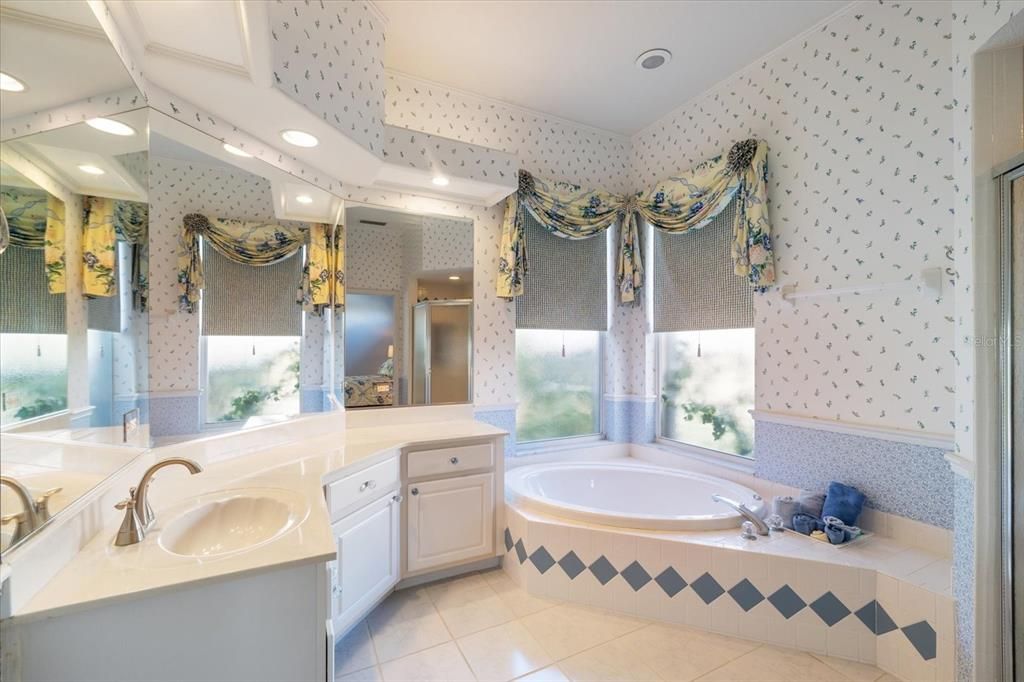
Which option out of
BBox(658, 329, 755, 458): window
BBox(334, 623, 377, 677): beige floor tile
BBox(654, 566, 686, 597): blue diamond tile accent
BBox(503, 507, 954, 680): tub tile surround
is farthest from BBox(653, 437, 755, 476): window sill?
BBox(334, 623, 377, 677): beige floor tile

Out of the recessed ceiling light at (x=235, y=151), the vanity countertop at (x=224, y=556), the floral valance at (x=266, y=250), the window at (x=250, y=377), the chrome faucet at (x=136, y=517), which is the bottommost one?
the vanity countertop at (x=224, y=556)

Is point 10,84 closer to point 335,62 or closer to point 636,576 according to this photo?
point 335,62

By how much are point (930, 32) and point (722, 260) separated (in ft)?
4.28

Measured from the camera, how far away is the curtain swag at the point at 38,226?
776 mm

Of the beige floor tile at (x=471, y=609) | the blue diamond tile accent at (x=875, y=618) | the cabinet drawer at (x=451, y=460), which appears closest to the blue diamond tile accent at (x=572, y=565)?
the beige floor tile at (x=471, y=609)

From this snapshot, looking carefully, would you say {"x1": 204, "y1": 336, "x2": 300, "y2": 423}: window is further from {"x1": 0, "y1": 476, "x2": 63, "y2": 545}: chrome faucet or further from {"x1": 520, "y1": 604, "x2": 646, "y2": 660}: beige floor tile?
{"x1": 520, "y1": 604, "x2": 646, "y2": 660}: beige floor tile

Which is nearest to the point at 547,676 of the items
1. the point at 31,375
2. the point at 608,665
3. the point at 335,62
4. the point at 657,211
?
the point at 608,665

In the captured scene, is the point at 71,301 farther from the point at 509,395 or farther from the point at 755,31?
the point at 755,31

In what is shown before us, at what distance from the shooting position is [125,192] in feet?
4.07

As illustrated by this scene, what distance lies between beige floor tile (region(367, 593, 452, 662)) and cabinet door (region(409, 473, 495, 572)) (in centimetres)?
16

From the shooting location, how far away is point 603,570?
2.18 metres

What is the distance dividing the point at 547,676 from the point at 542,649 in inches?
6.1

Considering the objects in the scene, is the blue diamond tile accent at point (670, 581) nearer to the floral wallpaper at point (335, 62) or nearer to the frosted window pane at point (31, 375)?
the frosted window pane at point (31, 375)

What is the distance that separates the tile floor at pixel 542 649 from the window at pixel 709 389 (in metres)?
1.17
